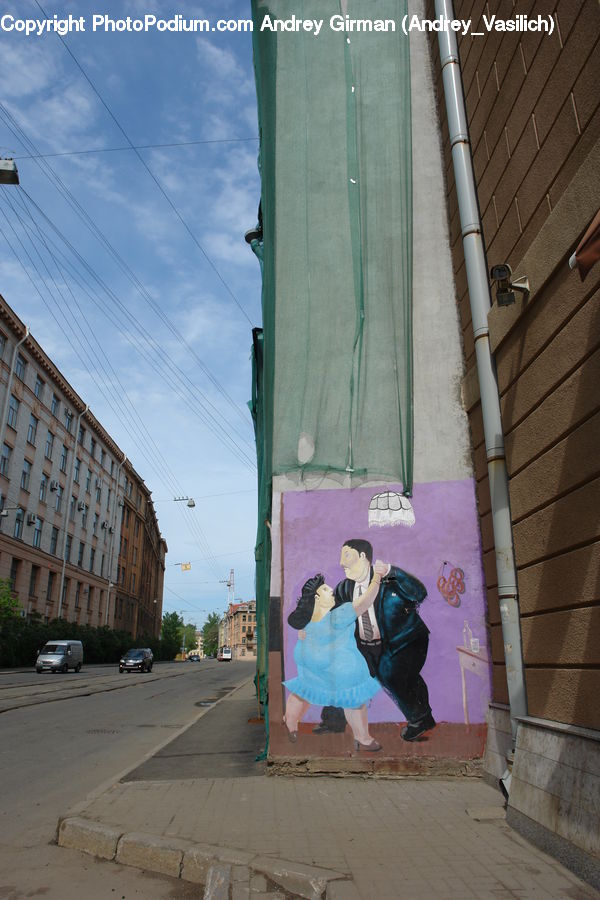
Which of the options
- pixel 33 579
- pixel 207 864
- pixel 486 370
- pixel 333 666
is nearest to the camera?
pixel 207 864

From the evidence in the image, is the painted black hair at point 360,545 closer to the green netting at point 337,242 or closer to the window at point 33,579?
the green netting at point 337,242

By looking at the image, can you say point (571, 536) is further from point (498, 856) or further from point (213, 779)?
point (213, 779)

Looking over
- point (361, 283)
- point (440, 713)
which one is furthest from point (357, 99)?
point (440, 713)

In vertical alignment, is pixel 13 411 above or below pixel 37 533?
above

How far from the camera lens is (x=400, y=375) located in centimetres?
859

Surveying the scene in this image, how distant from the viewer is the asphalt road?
169 inches

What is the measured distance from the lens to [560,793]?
472 cm

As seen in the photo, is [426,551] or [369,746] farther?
[426,551]

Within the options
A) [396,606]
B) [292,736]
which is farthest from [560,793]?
[292,736]

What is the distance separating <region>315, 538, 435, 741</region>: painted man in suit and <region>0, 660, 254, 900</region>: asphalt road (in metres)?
2.91

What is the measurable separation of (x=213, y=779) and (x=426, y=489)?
4.37 meters

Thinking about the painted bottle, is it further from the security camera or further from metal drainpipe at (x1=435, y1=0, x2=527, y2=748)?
the security camera

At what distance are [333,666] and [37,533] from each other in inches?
1673

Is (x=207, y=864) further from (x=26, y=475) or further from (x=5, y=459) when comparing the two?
(x=26, y=475)
